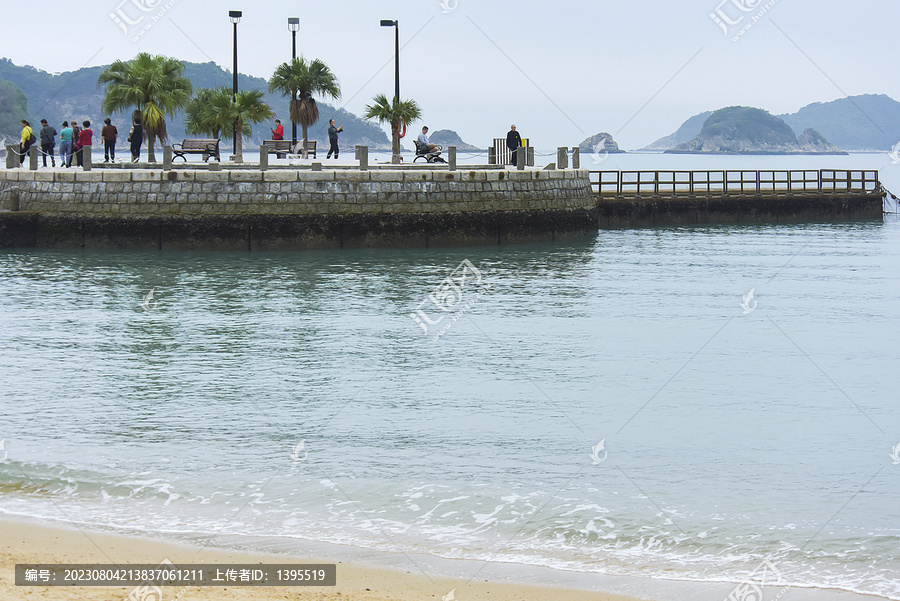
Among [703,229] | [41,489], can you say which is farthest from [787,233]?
[41,489]

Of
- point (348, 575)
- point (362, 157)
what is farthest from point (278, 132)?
point (348, 575)

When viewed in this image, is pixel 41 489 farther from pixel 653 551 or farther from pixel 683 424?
pixel 683 424

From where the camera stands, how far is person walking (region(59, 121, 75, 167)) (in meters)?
30.6

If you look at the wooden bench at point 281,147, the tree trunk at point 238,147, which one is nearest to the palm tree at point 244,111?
the tree trunk at point 238,147

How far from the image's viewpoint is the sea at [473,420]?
8258 mm

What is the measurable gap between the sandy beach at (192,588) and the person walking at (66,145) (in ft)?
79.7

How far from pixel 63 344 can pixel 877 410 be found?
11.4 m

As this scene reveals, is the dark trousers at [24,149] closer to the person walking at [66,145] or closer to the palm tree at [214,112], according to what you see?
the person walking at [66,145]

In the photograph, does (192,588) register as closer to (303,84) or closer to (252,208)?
(252,208)

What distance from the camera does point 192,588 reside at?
6938 mm

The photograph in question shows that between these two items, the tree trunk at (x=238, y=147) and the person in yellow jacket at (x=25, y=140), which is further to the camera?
the tree trunk at (x=238, y=147)

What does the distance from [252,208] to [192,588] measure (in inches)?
838

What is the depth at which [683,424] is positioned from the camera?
11750 mm

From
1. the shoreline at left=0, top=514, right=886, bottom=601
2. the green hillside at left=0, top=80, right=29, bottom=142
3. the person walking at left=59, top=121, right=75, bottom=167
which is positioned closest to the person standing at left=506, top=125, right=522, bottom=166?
the person walking at left=59, top=121, right=75, bottom=167
